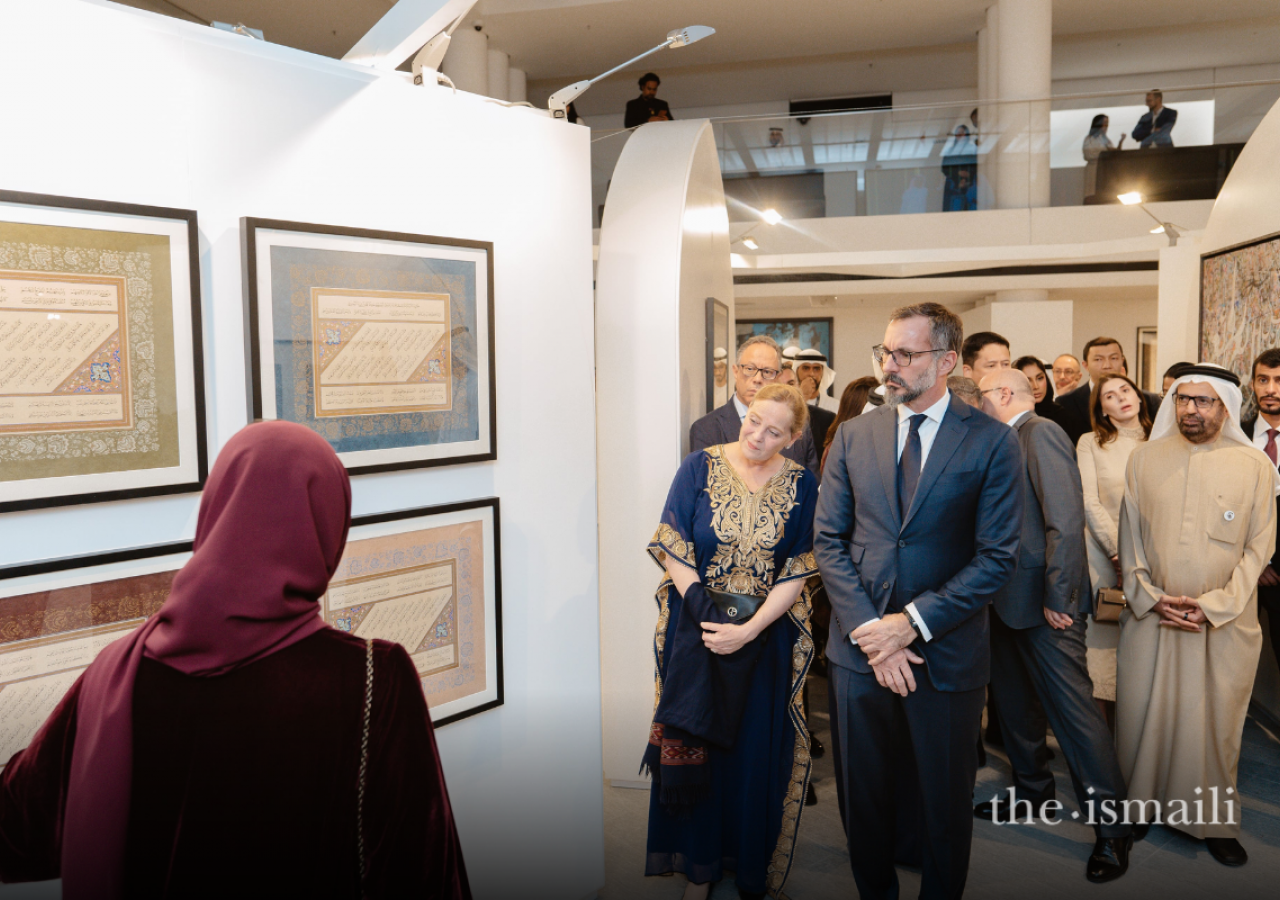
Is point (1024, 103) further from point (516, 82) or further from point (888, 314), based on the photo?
point (516, 82)

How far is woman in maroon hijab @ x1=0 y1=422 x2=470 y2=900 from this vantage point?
1.04 meters

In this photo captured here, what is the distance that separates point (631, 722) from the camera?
351 centimetres

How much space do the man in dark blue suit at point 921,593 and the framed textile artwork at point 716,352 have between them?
163cm

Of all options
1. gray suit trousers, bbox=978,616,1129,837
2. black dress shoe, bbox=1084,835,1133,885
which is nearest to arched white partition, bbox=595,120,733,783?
gray suit trousers, bbox=978,616,1129,837

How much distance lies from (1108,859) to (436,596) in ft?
7.95

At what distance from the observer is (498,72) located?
12234mm

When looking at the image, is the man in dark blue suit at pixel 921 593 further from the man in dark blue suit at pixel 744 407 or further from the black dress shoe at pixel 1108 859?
the man in dark blue suit at pixel 744 407

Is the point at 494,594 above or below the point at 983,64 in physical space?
below

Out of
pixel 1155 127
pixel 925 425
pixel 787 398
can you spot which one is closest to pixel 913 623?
pixel 925 425

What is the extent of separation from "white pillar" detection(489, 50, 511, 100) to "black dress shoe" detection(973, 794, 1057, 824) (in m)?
11.3

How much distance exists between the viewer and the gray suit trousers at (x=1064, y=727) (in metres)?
2.96

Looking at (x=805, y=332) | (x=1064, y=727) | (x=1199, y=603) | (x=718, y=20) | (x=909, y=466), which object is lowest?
(x=1064, y=727)

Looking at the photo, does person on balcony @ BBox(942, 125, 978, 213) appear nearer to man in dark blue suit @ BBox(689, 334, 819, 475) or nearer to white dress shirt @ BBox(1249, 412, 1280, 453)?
white dress shirt @ BBox(1249, 412, 1280, 453)

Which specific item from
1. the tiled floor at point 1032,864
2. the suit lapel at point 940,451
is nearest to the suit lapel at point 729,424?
the suit lapel at point 940,451
